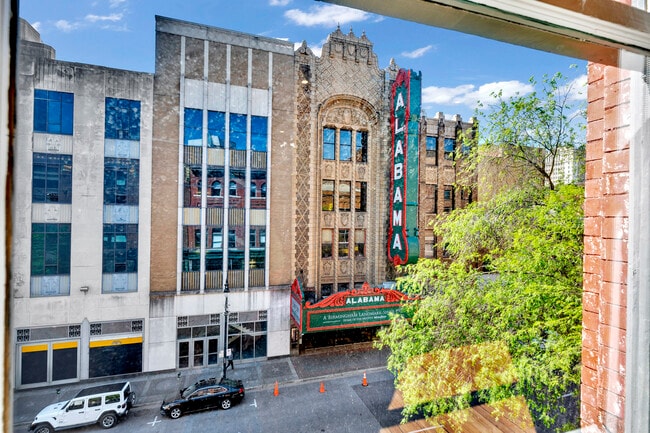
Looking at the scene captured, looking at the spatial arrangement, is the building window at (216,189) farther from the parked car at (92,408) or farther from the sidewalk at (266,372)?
Result: the parked car at (92,408)

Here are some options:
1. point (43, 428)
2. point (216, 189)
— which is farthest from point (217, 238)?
point (43, 428)

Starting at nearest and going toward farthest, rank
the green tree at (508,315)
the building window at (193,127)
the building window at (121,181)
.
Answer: the green tree at (508,315)
the building window at (121,181)
the building window at (193,127)

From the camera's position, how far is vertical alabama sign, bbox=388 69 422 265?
11.9m

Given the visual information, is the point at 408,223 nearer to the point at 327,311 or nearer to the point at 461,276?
the point at 327,311

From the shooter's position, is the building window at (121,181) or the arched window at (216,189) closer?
the building window at (121,181)

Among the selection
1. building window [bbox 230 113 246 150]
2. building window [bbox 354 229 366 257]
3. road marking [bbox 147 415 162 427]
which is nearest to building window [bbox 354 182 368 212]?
building window [bbox 354 229 366 257]

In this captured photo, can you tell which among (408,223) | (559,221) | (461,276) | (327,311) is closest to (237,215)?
(327,311)

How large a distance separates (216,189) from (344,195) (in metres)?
5.13

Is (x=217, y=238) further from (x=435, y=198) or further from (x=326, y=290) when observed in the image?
(x=435, y=198)

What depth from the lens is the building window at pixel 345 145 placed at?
13.0 m

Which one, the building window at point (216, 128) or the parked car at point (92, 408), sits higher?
the building window at point (216, 128)

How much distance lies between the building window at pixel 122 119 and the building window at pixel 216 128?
2.27m

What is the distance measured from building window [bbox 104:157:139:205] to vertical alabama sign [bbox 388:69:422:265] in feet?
30.5

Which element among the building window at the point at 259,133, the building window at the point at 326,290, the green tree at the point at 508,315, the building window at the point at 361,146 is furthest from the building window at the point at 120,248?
the building window at the point at 361,146
